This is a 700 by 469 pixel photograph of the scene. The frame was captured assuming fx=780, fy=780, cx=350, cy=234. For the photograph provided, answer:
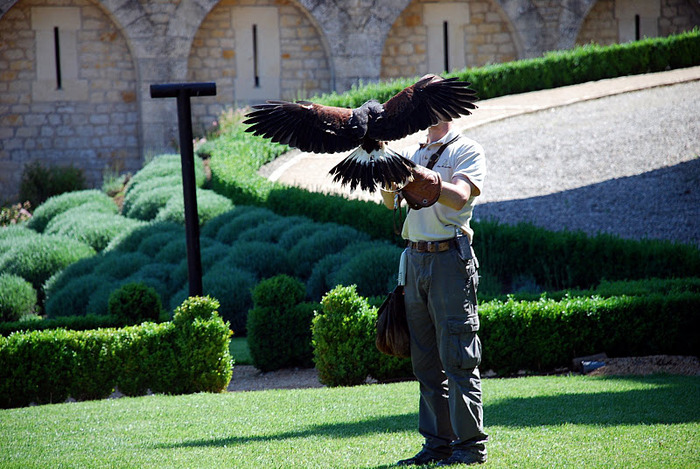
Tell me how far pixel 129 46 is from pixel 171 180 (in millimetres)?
6004

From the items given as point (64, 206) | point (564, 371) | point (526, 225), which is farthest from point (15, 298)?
point (564, 371)

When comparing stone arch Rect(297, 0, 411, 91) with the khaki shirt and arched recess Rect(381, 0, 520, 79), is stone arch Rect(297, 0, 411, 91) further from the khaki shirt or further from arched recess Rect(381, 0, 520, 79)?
the khaki shirt

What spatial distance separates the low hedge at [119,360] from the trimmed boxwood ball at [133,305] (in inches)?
42.2

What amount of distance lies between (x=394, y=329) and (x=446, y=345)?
11.6 inches

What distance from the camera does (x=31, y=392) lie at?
5945 millimetres

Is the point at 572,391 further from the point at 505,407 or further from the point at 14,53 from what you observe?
the point at 14,53

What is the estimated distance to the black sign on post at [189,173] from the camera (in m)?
6.63

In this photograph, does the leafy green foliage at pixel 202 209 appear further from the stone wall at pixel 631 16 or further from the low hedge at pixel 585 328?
the stone wall at pixel 631 16

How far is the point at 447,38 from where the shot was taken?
2030 cm

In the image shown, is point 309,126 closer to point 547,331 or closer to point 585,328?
point 547,331

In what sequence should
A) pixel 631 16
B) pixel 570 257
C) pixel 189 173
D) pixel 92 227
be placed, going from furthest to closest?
pixel 631 16 < pixel 92 227 < pixel 570 257 < pixel 189 173

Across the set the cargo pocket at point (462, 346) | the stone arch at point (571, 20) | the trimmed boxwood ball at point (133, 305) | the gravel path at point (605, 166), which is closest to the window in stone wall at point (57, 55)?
the gravel path at point (605, 166)

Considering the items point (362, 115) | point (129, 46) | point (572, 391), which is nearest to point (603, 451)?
Answer: point (572, 391)

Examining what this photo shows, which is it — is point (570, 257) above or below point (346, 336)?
above
